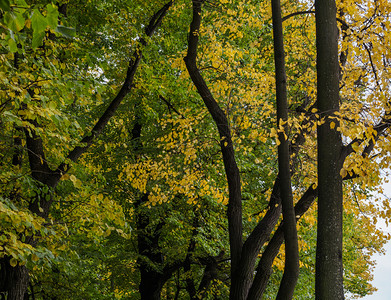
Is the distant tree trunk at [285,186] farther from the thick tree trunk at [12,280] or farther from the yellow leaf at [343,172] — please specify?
the thick tree trunk at [12,280]

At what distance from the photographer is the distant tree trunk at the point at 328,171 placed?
184 inches

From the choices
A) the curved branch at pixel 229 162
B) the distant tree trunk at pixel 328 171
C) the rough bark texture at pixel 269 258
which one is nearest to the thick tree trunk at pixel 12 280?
the curved branch at pixel 229 162

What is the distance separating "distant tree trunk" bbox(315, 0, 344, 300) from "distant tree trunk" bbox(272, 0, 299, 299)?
→ 597 millimetres

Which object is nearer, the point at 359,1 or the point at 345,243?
the point at 359,1

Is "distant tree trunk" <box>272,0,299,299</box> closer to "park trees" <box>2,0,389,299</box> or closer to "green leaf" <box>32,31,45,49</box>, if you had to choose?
"park trees" <box>2,0,389,299</box>

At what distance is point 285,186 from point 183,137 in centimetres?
666

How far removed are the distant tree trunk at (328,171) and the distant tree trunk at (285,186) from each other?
1.96 ft

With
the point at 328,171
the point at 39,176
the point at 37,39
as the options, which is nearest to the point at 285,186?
the point at 328,171

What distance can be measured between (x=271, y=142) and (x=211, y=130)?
108 inches

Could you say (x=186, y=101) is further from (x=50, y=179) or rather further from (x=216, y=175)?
(x=50, y=179)

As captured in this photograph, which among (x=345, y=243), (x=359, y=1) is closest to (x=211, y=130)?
(x=359, y=1)

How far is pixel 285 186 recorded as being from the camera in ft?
18.0

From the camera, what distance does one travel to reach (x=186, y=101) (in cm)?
1298

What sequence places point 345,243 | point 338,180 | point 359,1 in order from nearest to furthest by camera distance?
point 338,180, point 359,1, point 345,243
